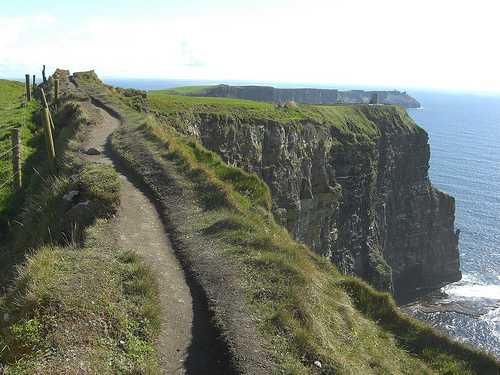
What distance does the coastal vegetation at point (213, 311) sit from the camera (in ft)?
22.8

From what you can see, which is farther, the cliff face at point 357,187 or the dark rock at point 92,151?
the cliff face at point 357,187

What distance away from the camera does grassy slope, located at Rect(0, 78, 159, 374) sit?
643 cm

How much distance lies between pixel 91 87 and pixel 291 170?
87.2 ft

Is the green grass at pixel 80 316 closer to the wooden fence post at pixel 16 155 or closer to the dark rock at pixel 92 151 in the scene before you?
the wooden fence post at pixel 16 155

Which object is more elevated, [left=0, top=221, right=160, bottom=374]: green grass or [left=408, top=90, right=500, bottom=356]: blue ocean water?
[left=0, top=221, right=160, bottom=374]: green grass

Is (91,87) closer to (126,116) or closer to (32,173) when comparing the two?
(126,116)

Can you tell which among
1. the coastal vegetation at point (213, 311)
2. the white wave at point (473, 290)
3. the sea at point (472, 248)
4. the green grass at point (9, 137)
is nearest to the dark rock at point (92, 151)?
the coastal vegetation at point (213, 311)

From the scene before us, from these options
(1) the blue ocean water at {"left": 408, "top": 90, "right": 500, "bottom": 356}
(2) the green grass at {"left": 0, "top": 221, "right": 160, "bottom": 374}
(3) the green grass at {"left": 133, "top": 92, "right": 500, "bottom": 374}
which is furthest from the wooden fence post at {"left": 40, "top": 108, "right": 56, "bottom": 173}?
(1) the blue ocean water at {"left": 408, "top": 90, "right": 500, "bottom": 356}

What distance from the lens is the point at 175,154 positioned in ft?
60.9

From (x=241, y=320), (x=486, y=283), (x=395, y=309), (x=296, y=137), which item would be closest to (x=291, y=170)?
(x=296, y=137)

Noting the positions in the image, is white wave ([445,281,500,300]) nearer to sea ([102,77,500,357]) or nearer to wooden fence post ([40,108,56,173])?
sea ([102,77,500,357])

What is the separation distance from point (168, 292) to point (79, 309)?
2.50m

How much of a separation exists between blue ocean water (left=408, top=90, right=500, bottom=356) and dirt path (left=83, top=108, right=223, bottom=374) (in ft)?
90.2

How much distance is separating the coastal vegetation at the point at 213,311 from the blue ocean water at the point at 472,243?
2203 centimetres
